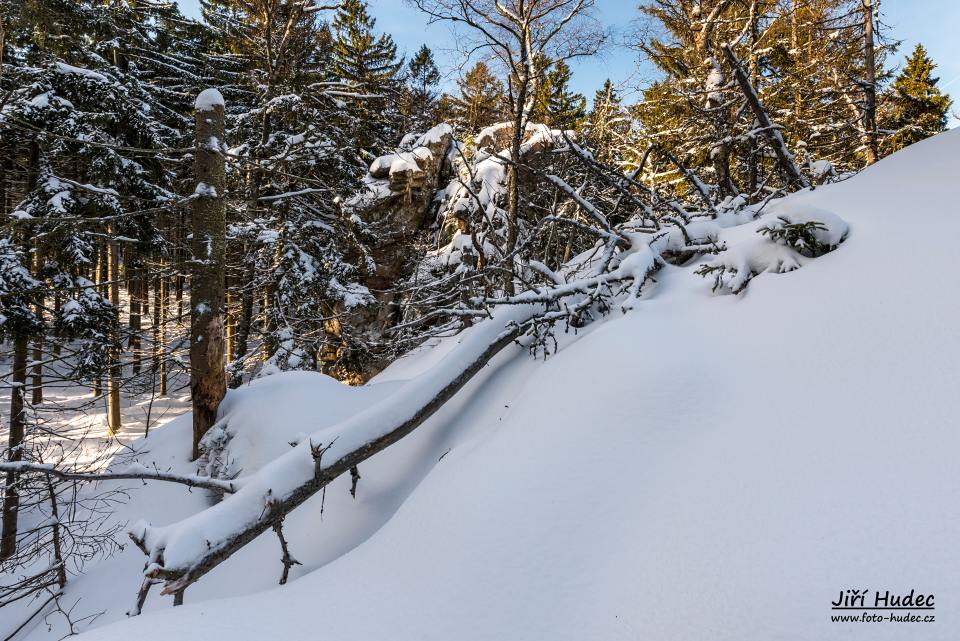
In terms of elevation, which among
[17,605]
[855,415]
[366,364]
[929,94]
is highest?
[929,94]

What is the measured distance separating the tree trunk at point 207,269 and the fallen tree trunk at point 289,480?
230 centimetres

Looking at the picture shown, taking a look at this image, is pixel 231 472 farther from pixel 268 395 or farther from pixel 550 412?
pixel 550 412

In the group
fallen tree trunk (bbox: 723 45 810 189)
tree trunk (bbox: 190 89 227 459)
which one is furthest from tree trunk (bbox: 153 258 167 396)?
fallen tree trunk (bbox: 723 45 810 189)

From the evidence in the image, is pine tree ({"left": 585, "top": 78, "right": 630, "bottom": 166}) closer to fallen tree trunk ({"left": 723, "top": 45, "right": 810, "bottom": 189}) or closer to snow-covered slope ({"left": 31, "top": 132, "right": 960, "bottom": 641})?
fallen tree trunk ({"left": 723, "top": 45, "right": 810, "bottom": 189})

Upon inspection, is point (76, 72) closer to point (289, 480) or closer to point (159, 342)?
point (159, 342)

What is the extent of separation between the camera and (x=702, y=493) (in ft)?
4.68

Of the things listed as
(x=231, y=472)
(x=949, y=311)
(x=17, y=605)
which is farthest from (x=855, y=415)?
(x=17, y=605)

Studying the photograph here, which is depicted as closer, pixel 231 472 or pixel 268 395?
pixel 231 472

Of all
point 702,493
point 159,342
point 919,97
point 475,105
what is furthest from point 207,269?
point 919,97

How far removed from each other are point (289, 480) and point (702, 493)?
1.97 m

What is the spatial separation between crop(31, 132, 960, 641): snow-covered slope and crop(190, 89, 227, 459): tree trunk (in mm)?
2104

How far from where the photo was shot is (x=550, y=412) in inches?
83.4

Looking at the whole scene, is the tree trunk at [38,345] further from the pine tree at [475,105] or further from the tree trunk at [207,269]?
the pine tree at [475,105]

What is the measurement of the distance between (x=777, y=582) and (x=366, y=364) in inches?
469
